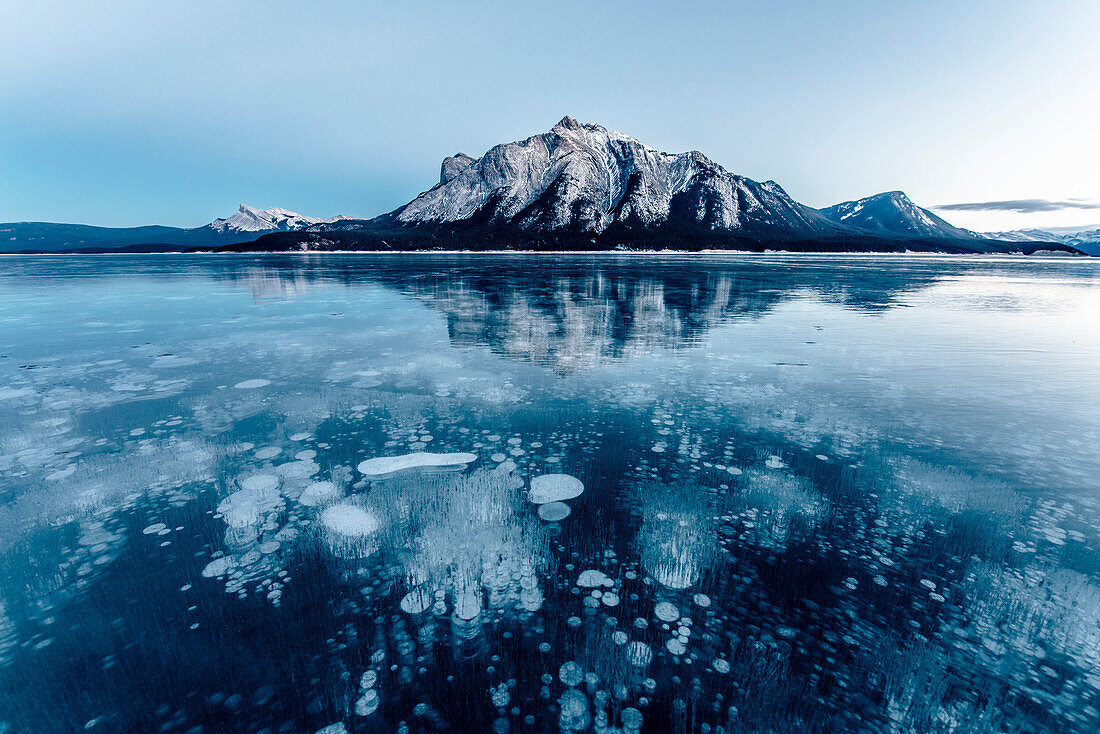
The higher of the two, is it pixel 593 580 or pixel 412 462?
pixel 412 462

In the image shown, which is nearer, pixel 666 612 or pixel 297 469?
pixel 666 612

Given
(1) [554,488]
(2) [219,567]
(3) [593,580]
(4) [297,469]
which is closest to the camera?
(3) [593,580]

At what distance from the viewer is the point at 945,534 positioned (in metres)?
5.68

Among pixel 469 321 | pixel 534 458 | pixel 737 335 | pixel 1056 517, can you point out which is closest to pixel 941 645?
pixel 1056 517

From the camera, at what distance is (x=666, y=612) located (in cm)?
456

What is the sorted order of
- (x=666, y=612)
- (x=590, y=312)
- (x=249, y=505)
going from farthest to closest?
(x=590, y=312)
(x=249, y=505)
(x=666, y=612)

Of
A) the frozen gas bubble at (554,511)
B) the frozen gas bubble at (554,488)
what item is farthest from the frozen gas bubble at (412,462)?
the frozen gas bubble at (554,511)

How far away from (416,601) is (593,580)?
181 cm

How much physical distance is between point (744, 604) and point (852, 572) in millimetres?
1437

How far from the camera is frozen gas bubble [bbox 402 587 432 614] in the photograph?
4.55 meters

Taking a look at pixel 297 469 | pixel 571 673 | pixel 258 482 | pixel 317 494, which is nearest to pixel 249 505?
pixel 258 482

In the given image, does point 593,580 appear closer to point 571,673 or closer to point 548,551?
point 548,551

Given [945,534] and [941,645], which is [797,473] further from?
[941,645]

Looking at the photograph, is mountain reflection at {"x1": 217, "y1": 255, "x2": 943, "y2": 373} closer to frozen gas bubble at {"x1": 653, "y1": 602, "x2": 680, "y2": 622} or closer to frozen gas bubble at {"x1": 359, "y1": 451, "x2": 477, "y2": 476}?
frozen gas bubble at {"x1": 359, "y1": 451, "x2": 477, "y2": 476}
